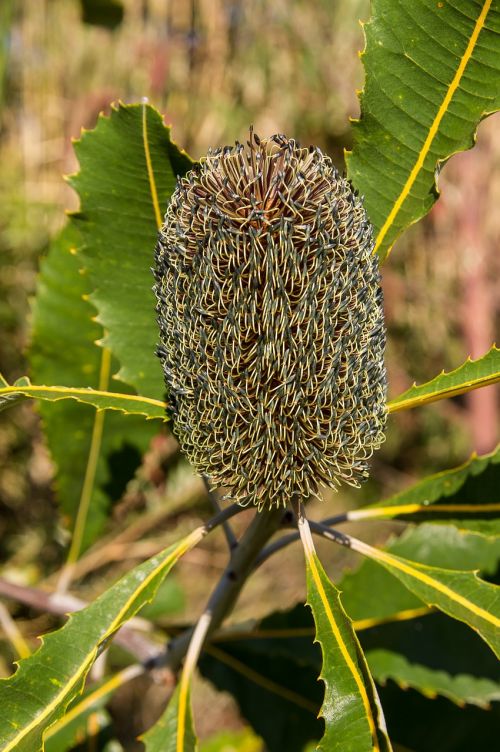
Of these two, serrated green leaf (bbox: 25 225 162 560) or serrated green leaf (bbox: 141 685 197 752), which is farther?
serrated green leaf (bbox: 25 225 162 560)

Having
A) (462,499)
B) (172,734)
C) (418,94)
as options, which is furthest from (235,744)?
(418,94)

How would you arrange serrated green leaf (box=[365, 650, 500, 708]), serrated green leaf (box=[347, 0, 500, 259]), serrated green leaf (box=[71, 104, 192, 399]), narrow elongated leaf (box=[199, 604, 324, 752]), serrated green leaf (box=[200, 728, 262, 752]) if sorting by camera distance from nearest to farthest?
serrated green leaf (box=[347, 0, 500, 259]) → serrated green leaf (box=[71, 104, 192, 399]) → serrated green leaf (box=[365, 650, 500, 708]) → narrow elongated leaf (box=[199, 604, 324, 752]) → serrated green leaf (box=[200, 728, 262, 752])

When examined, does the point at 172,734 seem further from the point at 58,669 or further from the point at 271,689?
the point at 271,689

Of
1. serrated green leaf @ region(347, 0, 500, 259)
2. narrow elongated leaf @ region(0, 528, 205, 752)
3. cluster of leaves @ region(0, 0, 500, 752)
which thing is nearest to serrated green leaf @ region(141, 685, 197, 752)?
cluster of leaves @ region(0, 0, 500, 752)

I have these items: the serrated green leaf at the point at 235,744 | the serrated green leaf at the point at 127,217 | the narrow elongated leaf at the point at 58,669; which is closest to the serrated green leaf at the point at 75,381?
the serrated green leaf at the point at 127,217

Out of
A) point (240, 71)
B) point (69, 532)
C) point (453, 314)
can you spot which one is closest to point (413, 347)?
point (453, 314)

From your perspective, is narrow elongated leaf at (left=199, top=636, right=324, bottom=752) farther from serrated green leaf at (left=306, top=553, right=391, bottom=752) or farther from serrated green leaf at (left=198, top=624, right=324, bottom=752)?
serrated green leaf at (left=306, top=553, right=391, bottom=752)
